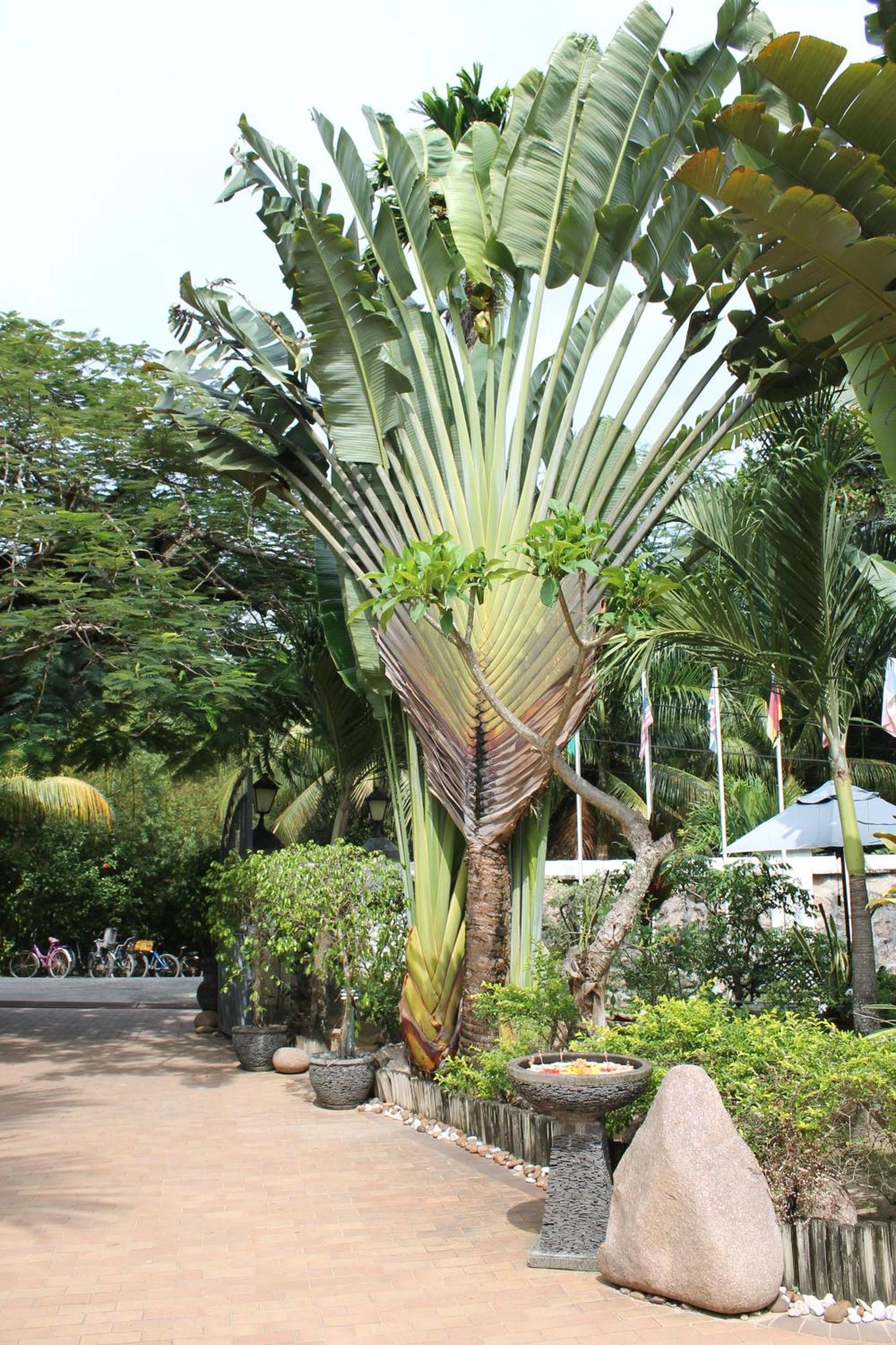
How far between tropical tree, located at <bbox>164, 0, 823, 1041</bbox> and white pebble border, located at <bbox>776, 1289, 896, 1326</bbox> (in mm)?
3598

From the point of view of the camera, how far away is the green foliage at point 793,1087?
5.04 meters

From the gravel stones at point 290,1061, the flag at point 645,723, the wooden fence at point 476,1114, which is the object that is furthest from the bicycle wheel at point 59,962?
the wooden fence at point 476,1114

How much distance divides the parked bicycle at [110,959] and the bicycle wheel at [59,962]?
64 centimetres

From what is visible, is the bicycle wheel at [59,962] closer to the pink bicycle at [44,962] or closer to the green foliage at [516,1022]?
the pink bicycle at [44,962]

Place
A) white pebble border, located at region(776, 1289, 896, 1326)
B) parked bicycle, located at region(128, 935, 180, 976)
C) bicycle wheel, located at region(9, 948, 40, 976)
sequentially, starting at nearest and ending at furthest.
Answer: white pebble border, located at region(776, 1289, 896, 1326), bicycle wheel, located at region(9, 948, 40, 976), parked bicycle, located at region(128, 935, 180, 976)

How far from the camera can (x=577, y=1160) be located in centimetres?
529

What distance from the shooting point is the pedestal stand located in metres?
5.17

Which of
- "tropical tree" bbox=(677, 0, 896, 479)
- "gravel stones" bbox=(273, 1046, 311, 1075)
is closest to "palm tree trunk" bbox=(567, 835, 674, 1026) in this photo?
"tropical tree" bbox=(677, 0, 896, 479)

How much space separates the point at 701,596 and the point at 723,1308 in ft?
15.9

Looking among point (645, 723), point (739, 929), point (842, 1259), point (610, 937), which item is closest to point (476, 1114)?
point (610, 937)

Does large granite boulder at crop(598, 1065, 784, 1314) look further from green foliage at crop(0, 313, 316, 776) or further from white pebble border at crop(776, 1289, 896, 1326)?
green foliage at crop(0, 313, 316, 776)

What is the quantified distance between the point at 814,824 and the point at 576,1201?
565 centimetres

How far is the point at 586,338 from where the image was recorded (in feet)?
30.5

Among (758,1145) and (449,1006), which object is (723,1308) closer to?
(758,1145)
